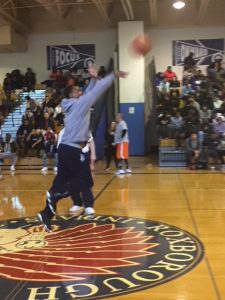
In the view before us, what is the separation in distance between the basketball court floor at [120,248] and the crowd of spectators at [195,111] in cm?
428

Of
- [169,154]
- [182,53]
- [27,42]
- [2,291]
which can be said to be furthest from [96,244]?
[27,42]

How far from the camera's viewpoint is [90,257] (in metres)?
4.30

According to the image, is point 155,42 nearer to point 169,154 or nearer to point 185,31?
point 185,31

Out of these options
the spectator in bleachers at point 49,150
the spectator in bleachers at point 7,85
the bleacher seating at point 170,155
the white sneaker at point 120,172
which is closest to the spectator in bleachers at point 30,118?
the spectator in bleachers at point 7,85

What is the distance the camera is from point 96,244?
4.75 meters

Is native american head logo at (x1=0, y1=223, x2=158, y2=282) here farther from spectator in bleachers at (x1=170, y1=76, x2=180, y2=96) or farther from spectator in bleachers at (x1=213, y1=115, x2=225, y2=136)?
spectator in bleachers at (x1=170, y1=76, x2=180, y2=96)

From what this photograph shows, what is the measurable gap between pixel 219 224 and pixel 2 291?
3109 millimetres

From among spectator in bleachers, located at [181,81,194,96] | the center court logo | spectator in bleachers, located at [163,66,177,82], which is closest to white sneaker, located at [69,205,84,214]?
the center court logo

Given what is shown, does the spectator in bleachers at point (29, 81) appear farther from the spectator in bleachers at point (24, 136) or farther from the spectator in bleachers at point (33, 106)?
the spectator in bleachers at point (24, 136)

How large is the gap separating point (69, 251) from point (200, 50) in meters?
16.1

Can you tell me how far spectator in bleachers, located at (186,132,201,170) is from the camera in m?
12.4

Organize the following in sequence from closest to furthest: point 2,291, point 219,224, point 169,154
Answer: point 2,291, point 219,224, point 169,154

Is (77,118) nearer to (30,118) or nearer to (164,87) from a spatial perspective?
(30,118)

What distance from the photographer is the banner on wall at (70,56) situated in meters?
19.8
